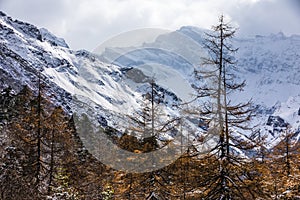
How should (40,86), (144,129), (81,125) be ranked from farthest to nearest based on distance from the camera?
1. (81,125)
2. (40,86)
3. (144,129)

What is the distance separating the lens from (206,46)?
59.8ft

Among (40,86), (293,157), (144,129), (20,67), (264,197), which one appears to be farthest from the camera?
(20,67)

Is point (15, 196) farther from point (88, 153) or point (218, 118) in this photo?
point (88, 153)

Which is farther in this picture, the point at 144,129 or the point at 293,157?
the point at 293,157

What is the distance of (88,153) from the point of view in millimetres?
49094

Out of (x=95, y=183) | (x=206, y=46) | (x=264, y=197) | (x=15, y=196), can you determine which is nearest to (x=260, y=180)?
(x=264, y=197)

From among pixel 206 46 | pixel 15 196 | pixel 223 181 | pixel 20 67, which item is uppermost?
pixel 20 67

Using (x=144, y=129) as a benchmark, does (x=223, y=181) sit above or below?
below

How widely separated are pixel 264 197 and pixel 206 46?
6.59 metres

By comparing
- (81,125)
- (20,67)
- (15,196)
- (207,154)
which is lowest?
(15,196)

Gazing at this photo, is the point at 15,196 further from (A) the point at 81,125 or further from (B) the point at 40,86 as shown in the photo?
(A) the point at 81,125

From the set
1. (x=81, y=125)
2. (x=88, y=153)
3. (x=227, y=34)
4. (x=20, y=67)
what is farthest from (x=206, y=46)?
(x=20, y=67)

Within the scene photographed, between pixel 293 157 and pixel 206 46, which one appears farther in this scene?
pixel 293 157

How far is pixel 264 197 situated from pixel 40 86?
15524mm
